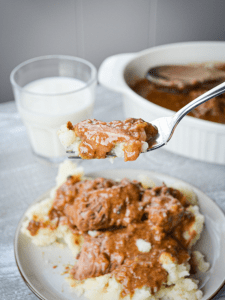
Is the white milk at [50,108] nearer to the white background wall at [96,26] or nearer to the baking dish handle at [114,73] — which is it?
the baking dish handle at [114,73]

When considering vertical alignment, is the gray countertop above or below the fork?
below

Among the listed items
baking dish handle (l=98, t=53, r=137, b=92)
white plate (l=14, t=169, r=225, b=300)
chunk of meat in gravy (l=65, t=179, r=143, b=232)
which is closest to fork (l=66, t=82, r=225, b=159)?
chunk of meat in gravy (l=65, t=179, r=143, b=232)

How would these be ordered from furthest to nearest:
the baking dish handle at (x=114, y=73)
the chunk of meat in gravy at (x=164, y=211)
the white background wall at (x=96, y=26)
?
the white background wall at (x=96, y=26)
the baking dish handle at (x=114, y=73)
the chunk of meat in gravy at (x=164, y=211)

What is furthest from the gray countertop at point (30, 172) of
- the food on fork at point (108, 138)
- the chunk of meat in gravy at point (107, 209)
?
the food on fork at point (108, 138)

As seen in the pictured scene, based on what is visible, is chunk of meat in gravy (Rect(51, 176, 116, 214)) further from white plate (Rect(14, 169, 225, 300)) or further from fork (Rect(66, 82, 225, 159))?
fork (Rect(66, 82, 225, 159))

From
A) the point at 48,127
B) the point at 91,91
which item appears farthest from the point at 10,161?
the point at 91,91

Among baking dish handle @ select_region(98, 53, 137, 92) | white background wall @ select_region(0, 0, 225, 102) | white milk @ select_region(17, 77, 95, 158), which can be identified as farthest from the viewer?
white background wall @ select_region(0, 0, 225, 102)

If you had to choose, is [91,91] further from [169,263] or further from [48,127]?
[169,263]
